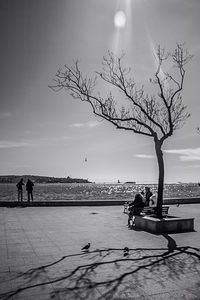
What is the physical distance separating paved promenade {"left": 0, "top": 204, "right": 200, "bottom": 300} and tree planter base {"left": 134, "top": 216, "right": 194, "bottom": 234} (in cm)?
35

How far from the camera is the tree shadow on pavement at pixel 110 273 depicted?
525cm

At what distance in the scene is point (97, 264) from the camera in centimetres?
684

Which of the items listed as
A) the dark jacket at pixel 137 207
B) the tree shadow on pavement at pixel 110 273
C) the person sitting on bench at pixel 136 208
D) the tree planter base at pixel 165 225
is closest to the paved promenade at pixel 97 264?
the tree shadow on pavement at pixel 110 273

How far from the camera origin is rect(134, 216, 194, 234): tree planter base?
34.8 feet

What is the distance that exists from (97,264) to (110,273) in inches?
26.9

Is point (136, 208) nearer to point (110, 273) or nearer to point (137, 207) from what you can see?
point (137, 207)

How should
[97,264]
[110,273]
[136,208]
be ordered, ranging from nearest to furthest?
[110,273] → [97,264] → [136,208]

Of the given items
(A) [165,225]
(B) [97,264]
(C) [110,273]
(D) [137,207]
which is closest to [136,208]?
(D) [137,207]

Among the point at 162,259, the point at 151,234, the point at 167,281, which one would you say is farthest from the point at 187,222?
the point at 167,281

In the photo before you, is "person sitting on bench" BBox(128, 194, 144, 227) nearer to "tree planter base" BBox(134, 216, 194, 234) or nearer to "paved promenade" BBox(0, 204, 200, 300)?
"tree planter base" BBox(134, 216, 194, 234)

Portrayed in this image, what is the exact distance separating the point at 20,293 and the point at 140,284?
1988 mm

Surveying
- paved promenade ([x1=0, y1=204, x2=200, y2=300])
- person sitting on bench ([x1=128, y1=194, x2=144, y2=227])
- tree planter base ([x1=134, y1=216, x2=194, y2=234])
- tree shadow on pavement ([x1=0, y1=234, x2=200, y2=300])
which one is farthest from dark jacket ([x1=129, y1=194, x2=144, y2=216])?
tree shadow on pavement ([x1=0, y1=234, x2=200, y2=300])

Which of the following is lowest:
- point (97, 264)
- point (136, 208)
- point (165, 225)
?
point (97, 264)

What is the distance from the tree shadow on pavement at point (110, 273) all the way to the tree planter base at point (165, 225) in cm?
244
